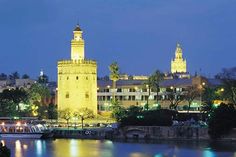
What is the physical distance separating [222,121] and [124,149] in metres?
12.0

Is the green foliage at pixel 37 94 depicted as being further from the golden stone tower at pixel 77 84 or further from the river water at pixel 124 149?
the river water at pixel 124 149

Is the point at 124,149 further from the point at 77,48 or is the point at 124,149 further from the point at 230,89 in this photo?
the point at 77,48

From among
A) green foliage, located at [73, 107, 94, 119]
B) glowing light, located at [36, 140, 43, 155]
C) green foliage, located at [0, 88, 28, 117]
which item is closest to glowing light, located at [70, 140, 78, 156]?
glowing light, located at [36, 140, 43, 155]

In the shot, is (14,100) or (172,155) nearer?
(172,155)

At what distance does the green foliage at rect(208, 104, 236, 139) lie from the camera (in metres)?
81.0

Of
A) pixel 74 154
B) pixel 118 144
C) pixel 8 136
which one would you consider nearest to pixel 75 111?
pixel 8 136

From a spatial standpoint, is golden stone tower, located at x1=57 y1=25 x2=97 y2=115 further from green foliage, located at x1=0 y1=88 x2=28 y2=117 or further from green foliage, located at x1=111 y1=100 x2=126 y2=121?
green foliage, located at x1=0 y1=88 x2=28 y2=117

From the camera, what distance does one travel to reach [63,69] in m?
114

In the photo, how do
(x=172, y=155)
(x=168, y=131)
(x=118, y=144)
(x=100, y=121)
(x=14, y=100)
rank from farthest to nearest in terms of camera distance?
(x=14, y=100)
(x=100, y=121)
(x=168, y=131)
(x=118, y=144)
(x=172, y=155)

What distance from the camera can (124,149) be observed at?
74750 millimetres

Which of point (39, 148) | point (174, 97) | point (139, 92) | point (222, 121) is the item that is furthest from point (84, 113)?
point (222, 121)

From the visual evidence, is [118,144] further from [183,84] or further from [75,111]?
[183,84]

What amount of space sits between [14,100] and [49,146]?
1763 inches

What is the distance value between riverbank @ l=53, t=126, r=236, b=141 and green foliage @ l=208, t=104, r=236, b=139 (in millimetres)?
672
